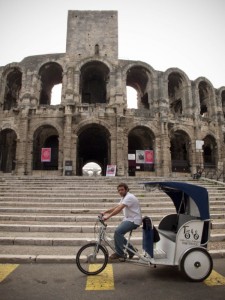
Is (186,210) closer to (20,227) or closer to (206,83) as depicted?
(20,227)

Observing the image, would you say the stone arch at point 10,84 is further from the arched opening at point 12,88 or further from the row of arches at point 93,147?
the row of arches at point 93,147

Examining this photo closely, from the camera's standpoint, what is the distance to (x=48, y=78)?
84.4ft

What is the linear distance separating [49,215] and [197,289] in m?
6.47

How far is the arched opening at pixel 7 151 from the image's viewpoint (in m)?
23.6

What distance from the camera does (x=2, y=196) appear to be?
38.1 feet

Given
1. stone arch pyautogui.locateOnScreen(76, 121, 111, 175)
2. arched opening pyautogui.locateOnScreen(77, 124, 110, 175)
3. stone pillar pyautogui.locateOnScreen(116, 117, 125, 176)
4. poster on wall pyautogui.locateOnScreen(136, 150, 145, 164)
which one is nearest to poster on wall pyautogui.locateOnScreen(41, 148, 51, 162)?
stone arch pyautogui.locateOnScreen(76, 121, 111, 175)

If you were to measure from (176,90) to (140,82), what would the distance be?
426cm

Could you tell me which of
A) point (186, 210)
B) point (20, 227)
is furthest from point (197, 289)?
point (20, 227)

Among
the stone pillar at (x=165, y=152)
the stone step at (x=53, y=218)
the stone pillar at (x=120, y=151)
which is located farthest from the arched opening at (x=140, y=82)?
the stone step at (x=53, y=218)

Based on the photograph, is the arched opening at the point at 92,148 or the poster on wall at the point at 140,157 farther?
the arched opening at the point at 92,148

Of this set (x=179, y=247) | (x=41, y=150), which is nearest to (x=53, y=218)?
(x=179, y=247)

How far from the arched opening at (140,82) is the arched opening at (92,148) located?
6.24 m

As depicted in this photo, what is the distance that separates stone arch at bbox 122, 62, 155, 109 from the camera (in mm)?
23136

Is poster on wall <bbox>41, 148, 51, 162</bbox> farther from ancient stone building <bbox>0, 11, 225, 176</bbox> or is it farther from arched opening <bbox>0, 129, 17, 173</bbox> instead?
arched opening <bbox>0, 129, 17, 173</bbox>
